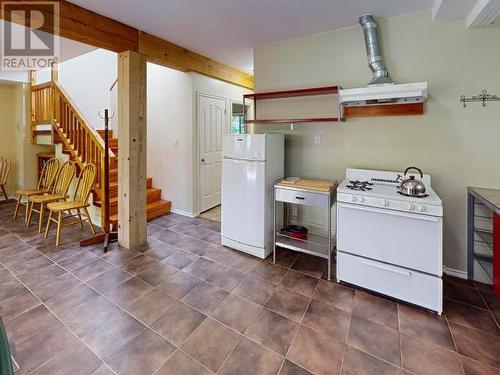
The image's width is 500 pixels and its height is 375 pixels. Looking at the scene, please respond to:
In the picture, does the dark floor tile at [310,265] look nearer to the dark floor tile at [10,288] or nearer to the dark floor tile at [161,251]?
the dark floor tile at [161,251]

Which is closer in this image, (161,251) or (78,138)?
(161,251)

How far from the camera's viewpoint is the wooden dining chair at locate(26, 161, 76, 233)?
3.67 metres

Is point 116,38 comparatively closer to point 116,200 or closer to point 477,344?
point 116,200

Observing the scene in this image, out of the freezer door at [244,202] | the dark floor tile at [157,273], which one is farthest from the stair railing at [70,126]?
the freezer door at [244,202]

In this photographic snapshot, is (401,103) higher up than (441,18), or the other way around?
(441,18)

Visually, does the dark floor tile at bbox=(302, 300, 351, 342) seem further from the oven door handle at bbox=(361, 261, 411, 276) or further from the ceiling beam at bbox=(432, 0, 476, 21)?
the ceiling beam at bbox=(432, 0, 476, 21)

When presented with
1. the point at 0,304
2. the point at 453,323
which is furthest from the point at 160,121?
the point at 453,323

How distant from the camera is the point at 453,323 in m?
1.93

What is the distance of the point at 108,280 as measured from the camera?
8.07 ft

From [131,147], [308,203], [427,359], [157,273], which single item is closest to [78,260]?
[157,273]

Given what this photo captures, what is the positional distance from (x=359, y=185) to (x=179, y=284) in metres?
1.91

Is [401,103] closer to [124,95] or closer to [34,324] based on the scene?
[124,95]

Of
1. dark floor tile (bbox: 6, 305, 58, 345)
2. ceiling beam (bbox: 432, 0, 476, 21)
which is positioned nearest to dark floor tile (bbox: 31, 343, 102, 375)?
dark floor tile (bbox: 6, 305, 58, 345)

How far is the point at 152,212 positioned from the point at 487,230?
4.23m
